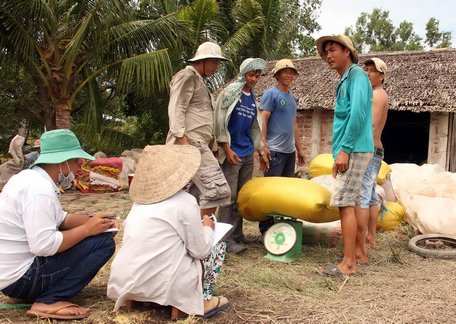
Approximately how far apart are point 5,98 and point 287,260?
13.5m

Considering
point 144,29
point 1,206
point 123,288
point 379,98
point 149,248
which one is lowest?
point 123,288

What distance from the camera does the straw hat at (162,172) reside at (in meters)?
2.48

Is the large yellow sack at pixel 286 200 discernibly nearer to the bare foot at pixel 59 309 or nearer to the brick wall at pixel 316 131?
the bare foot at pixel 59 309

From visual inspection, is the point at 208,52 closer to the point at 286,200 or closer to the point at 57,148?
the point at 286,200

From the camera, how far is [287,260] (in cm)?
385

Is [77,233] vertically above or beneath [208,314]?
above

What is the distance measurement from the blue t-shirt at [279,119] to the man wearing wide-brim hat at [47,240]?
7.27 feet

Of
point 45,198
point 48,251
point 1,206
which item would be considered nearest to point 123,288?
point 48,251

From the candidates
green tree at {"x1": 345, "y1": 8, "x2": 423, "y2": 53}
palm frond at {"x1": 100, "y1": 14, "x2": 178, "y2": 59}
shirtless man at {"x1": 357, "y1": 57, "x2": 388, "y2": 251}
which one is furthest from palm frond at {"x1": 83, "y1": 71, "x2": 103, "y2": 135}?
green tree at {"x1": 345, "y1": 8, "x2": 423, "y2": 53}

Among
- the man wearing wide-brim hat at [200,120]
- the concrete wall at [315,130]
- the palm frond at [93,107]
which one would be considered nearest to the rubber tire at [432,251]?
the man wearing wide-brim hat at [200,120]

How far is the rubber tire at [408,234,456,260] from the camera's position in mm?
4102

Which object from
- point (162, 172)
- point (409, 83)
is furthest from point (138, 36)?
point (162, 172)

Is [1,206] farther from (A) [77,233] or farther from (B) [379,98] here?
(B) [379,98]

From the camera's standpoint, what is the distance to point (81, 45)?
879 cm
